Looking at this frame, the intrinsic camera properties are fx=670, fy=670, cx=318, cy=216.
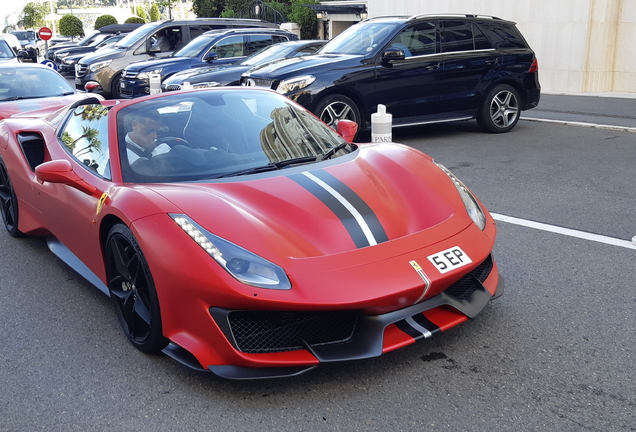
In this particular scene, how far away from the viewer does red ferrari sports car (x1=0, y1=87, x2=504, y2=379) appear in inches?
113

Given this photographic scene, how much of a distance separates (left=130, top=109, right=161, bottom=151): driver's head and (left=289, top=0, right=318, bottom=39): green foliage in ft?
98.3

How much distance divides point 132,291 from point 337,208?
3.73ft

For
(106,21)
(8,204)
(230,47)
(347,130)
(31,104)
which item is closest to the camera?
(347,130)

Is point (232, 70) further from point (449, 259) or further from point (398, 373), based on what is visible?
point (398, 373)

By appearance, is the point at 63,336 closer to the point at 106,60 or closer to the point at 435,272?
the point at 435,272

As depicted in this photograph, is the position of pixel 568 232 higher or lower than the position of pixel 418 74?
lower

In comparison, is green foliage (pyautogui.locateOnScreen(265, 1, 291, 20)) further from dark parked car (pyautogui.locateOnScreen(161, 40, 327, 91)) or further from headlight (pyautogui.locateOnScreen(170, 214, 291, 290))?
headlight (pyautogui.locateOnScreen(170, 214, 291, 290))

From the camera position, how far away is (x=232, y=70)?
1141 cm

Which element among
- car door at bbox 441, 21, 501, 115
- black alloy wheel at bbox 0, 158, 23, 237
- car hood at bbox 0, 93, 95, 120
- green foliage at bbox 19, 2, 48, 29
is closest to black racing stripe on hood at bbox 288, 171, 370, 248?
black alloy wheel at bbox 0, 158, 23, 237

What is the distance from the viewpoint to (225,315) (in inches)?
112

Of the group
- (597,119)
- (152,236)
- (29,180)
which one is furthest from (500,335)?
(597,119)

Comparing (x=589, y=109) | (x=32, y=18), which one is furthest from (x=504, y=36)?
(x=32, y=18)

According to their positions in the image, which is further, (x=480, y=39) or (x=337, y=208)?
(x=480, y=39)

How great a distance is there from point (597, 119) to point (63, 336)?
10187 millimetres
